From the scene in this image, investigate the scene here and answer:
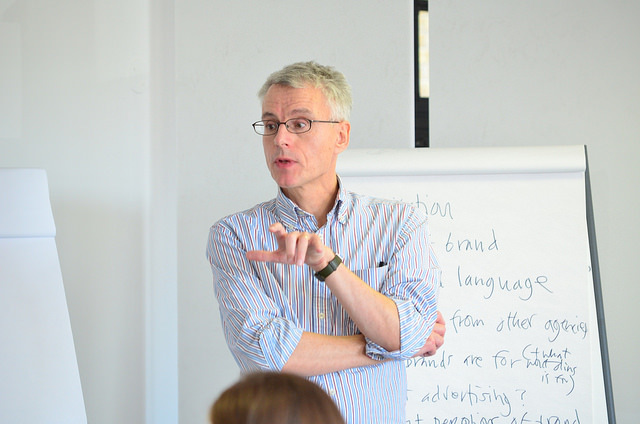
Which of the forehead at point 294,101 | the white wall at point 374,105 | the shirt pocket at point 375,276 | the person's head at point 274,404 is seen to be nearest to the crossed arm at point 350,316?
the shirt pocket at point 375,276

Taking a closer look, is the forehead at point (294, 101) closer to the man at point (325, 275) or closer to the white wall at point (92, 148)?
the man at point (325, 275)

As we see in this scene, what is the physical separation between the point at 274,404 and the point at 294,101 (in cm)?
103

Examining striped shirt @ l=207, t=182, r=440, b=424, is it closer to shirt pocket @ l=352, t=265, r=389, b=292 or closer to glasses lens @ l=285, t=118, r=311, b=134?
shirt pocket @ l=352, t=265, r=389, b=292

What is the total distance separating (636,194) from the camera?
308cm

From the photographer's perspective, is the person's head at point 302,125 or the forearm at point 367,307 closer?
the forearm at point 367,307

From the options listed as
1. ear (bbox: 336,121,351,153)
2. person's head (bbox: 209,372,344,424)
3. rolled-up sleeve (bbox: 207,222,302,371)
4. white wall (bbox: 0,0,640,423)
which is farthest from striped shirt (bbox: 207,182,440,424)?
white wall (bbox: 0,0,640,423)

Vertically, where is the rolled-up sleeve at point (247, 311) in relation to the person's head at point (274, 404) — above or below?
above

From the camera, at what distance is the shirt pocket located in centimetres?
169

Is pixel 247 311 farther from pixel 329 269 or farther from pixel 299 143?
pixel 299 143

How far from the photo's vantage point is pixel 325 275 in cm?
152

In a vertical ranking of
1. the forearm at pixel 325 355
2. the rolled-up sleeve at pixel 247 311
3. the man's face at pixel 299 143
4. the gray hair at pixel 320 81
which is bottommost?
the forearm at pixel 325 355

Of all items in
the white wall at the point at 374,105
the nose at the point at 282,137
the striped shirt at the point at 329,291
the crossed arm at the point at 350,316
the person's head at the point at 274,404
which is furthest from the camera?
the white wall at the point at 374,105

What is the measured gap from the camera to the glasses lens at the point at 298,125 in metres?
1.74

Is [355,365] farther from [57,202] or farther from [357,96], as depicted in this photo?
[357,96]
